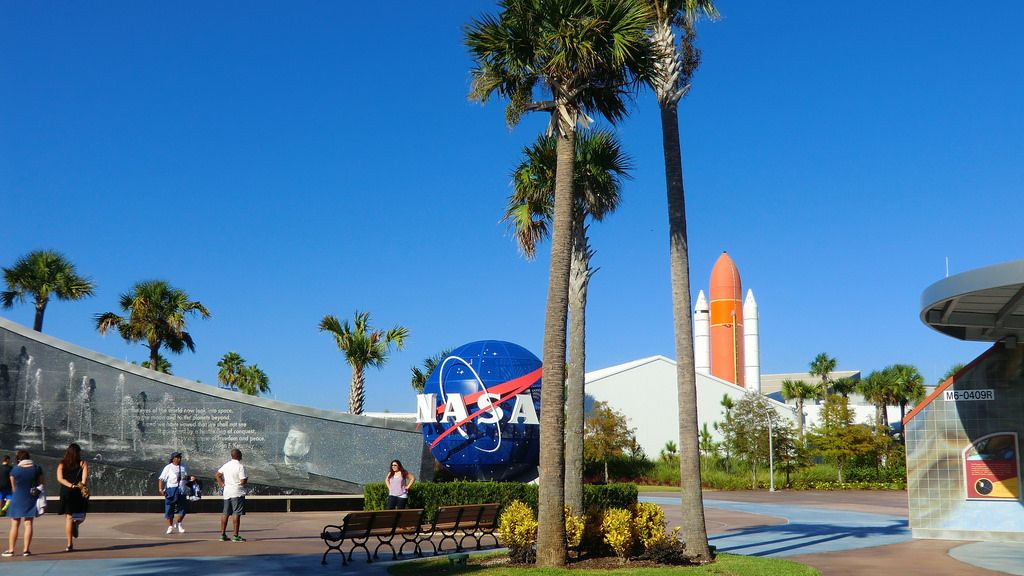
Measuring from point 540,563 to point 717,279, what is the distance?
7854 centimetres

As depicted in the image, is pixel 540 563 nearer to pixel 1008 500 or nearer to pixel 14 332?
pixel 1008 500

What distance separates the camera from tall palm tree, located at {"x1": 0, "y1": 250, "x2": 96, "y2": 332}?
4069 cm

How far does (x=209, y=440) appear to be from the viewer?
29625 millimetres

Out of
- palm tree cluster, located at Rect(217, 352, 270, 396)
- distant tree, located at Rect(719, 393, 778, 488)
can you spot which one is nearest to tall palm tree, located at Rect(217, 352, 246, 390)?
palm tree cluster, located at Rect(217, 352, 270, 396)

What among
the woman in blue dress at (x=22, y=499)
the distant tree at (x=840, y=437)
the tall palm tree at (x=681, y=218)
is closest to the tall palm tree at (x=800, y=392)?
the distant tree at (x=840, y=437)

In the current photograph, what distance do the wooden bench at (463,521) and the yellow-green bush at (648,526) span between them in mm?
3681

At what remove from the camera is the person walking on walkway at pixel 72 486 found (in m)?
15.3

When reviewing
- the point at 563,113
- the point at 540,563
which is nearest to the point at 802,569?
the point at 540,563

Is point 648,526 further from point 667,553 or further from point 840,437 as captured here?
point 840,437

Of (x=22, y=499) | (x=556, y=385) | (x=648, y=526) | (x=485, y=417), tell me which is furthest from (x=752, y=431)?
(x=22, y=499)

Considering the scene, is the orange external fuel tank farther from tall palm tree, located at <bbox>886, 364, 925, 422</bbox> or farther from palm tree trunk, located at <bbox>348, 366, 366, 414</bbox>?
palm tree trunk, located at <bbox>348, 366, 366, 414</bbox>

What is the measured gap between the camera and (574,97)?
15211 millimetres

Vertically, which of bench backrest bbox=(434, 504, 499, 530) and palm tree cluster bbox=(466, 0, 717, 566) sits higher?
palm tree cluster bbox=(466, 0, 717, 566)

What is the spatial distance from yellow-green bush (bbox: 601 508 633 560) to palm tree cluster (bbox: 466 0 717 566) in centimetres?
97
